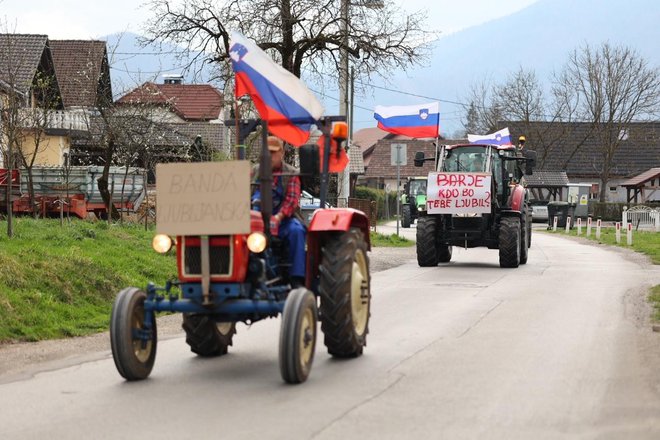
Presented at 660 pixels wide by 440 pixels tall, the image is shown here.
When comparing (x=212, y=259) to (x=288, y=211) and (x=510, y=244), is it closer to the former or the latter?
(x=288, y=211)

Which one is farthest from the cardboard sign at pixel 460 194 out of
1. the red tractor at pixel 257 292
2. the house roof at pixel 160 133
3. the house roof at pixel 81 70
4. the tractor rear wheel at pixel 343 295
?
the red tractor at pixel 257 292

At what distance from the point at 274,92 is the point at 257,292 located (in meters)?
2.14

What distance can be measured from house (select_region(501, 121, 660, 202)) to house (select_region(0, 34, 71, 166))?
47.5 metres

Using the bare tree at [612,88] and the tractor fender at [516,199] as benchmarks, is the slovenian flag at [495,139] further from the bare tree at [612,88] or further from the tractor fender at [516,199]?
the bare tree at [612,88]

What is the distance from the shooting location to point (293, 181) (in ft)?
32.0

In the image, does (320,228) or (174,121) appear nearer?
(320,228)

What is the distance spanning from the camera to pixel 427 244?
2342 centimetres

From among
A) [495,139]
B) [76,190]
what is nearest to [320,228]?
[76,190]

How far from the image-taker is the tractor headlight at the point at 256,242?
877cm

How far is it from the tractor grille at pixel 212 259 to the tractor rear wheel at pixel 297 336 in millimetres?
578

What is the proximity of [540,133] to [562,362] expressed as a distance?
76179mm

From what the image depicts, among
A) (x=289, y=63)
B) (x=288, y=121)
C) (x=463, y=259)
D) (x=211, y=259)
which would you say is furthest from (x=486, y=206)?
(x=211, y=259)

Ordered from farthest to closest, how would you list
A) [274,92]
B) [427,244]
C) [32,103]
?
[32,103] < [427,244] < [274,92]

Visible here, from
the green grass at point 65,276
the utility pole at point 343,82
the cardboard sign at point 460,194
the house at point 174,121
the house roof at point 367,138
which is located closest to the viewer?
the green grass at point 65,276
